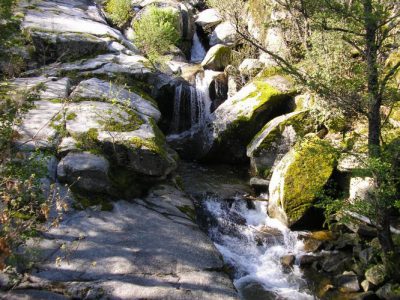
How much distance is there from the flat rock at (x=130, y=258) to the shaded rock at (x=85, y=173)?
1.75 feet

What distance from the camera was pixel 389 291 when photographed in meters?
6.86

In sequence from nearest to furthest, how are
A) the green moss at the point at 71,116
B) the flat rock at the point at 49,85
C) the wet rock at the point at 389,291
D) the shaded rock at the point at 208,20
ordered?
the wet rock at the point at 389,291
the green moss at the point at 71,116
the flat rock at the point at 49,85
the shaded rock at the point at 208,20

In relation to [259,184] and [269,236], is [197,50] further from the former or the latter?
[269,236]

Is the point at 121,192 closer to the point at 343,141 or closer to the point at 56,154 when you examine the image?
the point at 56,154

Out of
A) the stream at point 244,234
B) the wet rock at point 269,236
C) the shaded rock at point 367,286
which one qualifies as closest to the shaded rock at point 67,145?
the stream at point 244,234

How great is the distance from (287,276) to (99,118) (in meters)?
5.53

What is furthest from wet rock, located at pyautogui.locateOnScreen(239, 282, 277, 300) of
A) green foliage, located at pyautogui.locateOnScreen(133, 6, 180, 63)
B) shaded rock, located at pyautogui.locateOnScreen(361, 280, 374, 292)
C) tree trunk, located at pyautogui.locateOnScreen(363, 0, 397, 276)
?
green foliage, located at pyautogui.locateOnScreen(133, 6, 180, 63)

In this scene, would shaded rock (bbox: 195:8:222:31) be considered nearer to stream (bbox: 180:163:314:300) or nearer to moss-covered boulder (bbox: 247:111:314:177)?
moss-covered boulder (bbox: 247:111:314:177)

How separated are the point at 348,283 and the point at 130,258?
15.0 ft

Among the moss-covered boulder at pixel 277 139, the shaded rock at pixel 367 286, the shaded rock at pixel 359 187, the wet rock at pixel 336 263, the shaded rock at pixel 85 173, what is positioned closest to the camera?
the shaded rock at pixel 85 173

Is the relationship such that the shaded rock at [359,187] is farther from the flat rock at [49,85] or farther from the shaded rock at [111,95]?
the flat rock at [49,85]

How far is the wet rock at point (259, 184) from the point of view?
11.1 meters

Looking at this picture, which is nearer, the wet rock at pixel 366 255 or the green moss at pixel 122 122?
the wet rock at pixel 366 255

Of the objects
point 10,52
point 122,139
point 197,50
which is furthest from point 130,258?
point 197,50
